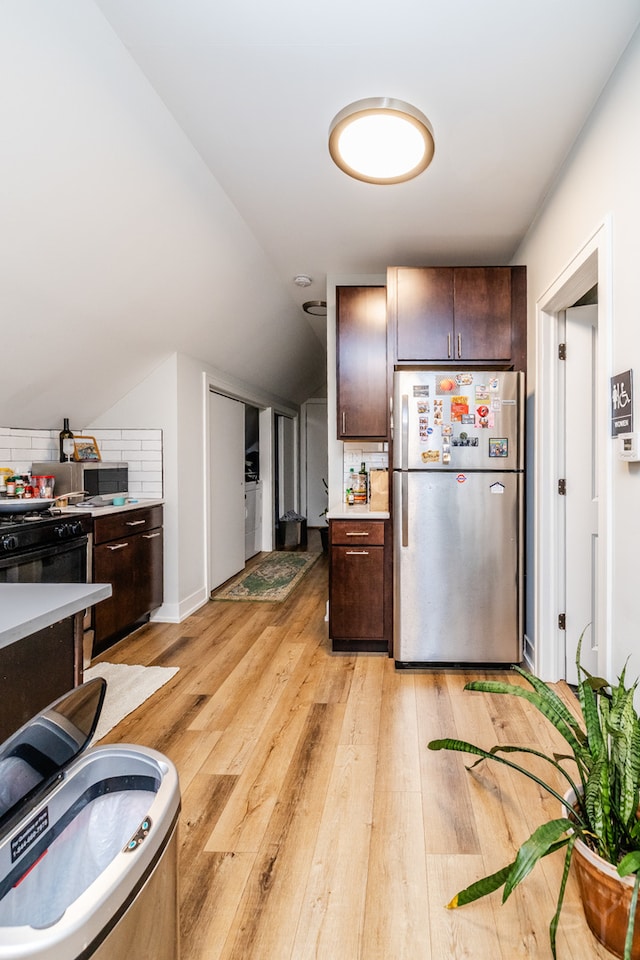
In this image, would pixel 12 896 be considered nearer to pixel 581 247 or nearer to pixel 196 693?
pixel 196 693

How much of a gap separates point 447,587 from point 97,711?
7.36 ft

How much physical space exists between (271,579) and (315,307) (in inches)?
101

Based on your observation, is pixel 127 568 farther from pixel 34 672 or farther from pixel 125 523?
pixel 34 672

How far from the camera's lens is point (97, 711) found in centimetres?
97

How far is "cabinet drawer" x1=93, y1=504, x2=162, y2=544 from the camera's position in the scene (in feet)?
9.98

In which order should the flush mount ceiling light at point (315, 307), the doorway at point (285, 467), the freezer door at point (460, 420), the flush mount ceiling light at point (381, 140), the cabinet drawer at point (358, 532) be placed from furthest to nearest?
the doorway at point (285, 467) → the flush mount ceiling light at point (315, 307) → the cabinet drawer at point (358, 532) → the freezer door at point (460, 420) → the flush mount ceiling light at point (381, 140)

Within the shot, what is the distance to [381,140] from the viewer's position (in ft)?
6.49

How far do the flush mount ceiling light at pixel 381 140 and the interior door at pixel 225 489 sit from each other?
8.66 feet

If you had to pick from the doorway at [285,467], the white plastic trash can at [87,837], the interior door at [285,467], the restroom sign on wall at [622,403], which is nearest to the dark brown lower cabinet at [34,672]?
the white plastic trash can at [87,837]

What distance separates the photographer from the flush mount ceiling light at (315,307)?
4419 mm

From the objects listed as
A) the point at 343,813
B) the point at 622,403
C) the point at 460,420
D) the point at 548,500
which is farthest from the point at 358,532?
the point at 622,403

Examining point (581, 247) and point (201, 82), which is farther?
point (581, 247)

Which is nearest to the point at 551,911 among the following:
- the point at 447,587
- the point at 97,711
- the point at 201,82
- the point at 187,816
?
the point at 187,816

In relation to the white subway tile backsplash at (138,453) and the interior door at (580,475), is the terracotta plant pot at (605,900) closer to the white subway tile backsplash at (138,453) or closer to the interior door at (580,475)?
the interior door at (580,475)
